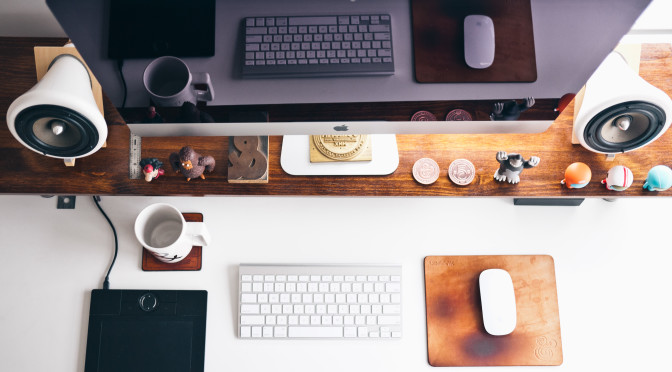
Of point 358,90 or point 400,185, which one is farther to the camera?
point 400,185

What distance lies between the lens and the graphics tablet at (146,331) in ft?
3.23

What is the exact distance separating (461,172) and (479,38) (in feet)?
0.97

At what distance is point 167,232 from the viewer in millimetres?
1033

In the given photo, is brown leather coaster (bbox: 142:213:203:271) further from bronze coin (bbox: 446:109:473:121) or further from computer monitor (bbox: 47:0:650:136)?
bronze coin (bbox: 446:109:473:121)

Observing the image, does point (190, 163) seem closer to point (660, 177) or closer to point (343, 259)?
point (343, 259)

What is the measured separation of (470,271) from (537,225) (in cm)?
20

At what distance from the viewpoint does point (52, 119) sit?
2.72ft

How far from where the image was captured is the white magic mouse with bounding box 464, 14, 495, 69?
750mm

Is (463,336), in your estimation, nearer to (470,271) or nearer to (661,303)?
(470,271)

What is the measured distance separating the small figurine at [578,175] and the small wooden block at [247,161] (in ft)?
2.00

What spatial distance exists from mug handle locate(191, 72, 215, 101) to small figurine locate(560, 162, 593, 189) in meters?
0.70

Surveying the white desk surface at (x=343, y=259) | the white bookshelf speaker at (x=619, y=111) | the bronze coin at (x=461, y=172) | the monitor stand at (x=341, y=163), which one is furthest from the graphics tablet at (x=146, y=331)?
the white bookshelf speaker at (x=619, y=111)

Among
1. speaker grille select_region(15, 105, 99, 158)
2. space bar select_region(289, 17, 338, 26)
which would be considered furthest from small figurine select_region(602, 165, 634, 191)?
speaker grille select_region(15, 105, 99, 158)

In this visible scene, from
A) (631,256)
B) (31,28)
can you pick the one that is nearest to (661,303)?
(631,256)
